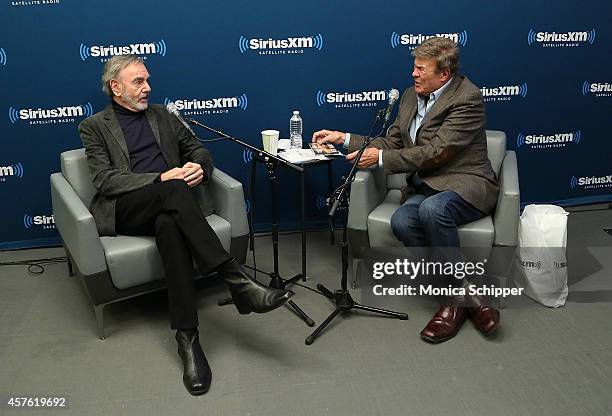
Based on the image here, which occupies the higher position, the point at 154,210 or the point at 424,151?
the point at 424,151

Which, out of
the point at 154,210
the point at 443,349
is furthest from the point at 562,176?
the point at 154,210

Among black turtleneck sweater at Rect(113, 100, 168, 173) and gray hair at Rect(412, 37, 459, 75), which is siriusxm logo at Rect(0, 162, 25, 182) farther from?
gray hair at Rect(412, 37, 459, 75)

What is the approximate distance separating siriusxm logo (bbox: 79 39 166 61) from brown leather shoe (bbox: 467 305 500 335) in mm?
2108

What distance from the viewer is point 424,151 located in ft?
8.92

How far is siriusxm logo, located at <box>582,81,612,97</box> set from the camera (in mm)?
3811

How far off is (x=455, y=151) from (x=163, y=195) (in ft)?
4.28

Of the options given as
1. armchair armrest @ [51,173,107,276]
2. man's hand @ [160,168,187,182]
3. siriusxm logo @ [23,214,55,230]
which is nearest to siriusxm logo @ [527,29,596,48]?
man's hand @ [160,168,187,182]

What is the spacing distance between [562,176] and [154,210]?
2.75m

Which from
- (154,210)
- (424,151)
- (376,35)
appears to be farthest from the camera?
(376,35)

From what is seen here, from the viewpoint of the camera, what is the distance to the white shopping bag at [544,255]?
9.02ft

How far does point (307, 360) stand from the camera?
2428mm

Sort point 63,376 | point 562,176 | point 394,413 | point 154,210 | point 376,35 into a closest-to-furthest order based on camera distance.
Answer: point 394,413
point 63,376
point 154,210
point 376,35
point 562,176

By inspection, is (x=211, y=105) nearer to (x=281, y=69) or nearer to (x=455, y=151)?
(x=281, y=69)

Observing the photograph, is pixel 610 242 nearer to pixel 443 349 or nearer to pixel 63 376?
pixel 443 349
